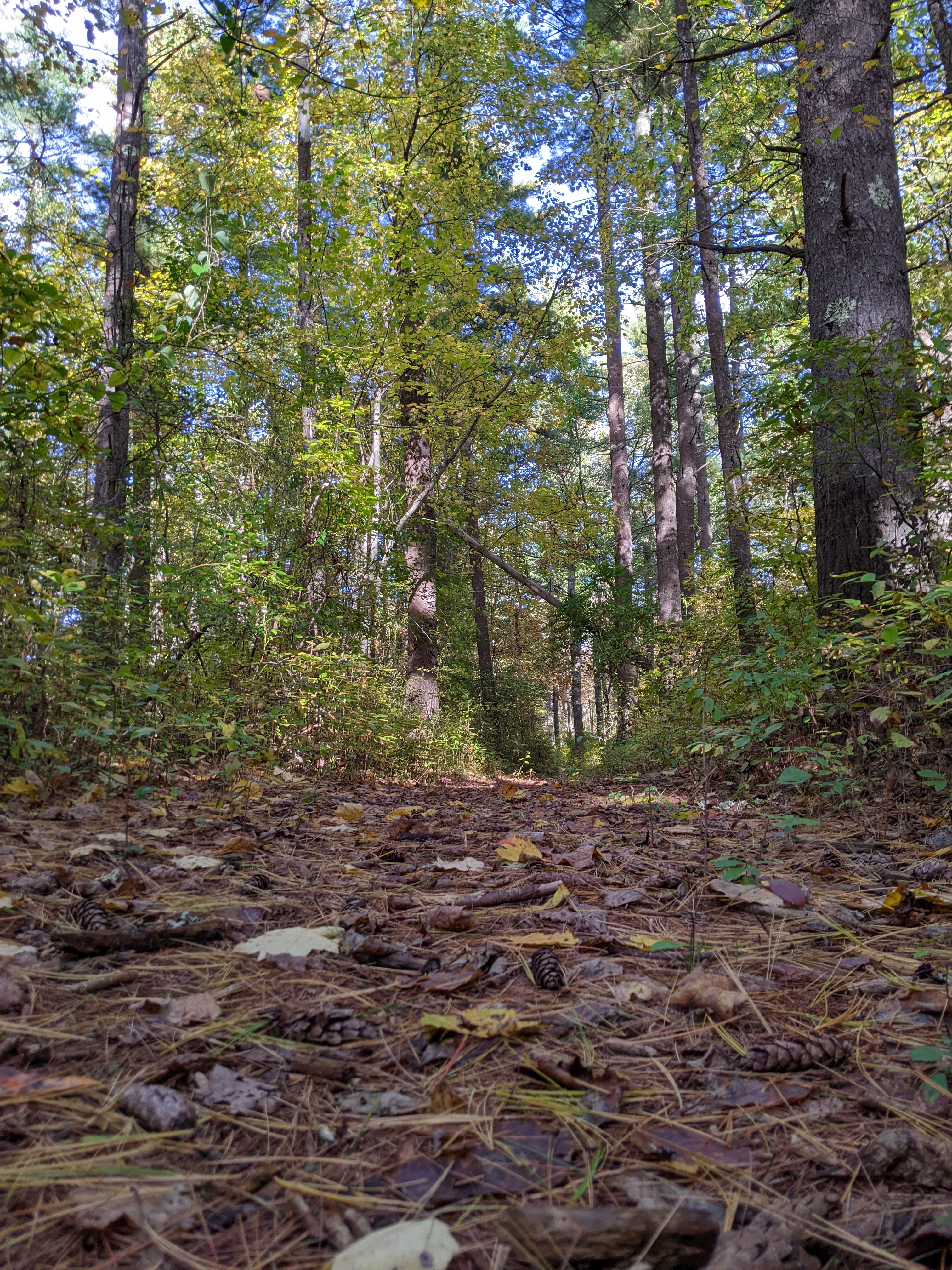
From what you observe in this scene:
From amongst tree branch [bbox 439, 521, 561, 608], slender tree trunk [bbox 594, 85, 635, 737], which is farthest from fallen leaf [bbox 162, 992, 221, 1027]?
slender tree trunk [bbox 594, 85, 635, 737]

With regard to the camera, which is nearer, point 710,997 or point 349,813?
point 710,997

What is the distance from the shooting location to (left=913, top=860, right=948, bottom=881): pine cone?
8.04 feet

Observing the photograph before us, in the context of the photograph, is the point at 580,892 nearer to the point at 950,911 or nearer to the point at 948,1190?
the point at 950,911

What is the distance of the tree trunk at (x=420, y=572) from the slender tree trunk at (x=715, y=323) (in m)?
3.94

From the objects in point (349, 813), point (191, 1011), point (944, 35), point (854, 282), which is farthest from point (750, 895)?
point (944, 35)

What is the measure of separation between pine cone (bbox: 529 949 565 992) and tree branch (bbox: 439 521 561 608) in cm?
879

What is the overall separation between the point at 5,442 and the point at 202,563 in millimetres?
2410

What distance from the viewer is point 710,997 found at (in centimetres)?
154

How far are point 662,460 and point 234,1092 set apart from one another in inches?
517

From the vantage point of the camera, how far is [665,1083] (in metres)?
1.29

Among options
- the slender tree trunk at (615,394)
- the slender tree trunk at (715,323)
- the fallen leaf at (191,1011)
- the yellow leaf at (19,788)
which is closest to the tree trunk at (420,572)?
the slender tree trunk at (615,394)

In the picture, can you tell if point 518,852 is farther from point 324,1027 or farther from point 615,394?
point 615,394

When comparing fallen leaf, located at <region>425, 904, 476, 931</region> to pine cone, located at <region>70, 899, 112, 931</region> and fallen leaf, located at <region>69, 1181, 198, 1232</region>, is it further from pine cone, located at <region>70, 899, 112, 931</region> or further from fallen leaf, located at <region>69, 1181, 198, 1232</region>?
fallen leaf, located at <region>69, 1181, 198, 1232</region>

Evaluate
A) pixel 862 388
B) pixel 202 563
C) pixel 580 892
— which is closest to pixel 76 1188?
pixel 580 892
